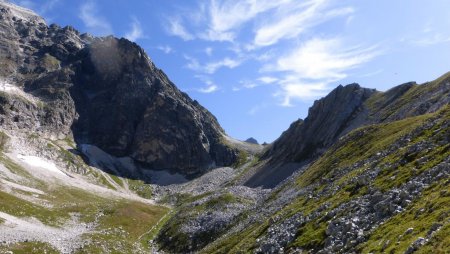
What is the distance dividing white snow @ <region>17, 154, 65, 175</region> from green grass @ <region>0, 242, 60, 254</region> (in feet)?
379

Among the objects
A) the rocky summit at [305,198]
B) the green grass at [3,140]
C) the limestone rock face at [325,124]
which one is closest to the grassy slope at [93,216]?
the rocky summit at [305,198]

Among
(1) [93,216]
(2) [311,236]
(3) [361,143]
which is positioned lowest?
(1) [93,216]

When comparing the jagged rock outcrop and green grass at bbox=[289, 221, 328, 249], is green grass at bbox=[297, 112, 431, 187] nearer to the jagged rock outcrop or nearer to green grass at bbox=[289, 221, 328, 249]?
the jagged rock outcrop

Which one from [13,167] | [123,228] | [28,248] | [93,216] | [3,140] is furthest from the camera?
[3,140]

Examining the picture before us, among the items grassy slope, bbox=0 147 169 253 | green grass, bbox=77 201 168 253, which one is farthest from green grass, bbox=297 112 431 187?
grassy slope, bbox=0 147 169 253

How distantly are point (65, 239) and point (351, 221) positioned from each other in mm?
57189

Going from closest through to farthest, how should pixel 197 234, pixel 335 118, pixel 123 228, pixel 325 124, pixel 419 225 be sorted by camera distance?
pixel 419 225, pixel 197 234, pixel 123 228, pixel 335 118, pixel 325 124

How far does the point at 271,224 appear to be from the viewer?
56.3m

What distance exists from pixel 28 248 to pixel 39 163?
12601 cm

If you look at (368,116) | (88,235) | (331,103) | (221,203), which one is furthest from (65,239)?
(331,103)

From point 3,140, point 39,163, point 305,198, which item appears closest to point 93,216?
point 305,198

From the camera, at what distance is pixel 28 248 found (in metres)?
62.7

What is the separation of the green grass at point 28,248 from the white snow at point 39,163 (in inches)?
4548

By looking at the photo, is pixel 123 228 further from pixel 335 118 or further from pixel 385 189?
pixel 335 118
